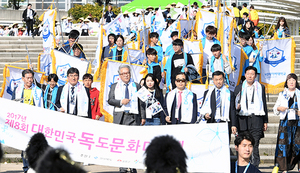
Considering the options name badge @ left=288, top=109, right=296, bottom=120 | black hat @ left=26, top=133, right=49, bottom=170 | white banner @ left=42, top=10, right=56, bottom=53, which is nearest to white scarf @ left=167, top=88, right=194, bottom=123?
name badge @ left=288, top=109, right=296, bottom=120

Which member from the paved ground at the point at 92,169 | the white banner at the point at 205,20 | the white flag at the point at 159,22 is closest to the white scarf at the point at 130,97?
the paved ground at the point at 92,169

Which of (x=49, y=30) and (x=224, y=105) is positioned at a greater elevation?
(x=49, y=30)

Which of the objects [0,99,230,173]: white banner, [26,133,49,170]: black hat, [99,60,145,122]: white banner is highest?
[99,60,145,122]: white banner

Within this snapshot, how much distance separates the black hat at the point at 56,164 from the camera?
281cm

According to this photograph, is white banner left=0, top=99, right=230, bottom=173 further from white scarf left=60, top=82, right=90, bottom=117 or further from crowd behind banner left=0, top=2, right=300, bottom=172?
white scarf left=60, top=82, right=90, bottom=117

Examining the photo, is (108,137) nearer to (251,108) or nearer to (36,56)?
(251,108)

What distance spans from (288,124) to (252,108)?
660 mm

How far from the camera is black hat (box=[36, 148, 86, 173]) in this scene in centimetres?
281

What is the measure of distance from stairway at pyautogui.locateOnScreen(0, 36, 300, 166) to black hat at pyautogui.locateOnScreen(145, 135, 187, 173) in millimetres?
5931

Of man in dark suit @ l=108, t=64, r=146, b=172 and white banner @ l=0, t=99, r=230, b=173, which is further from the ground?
man in dark suit @ l=108, t=64, r=146, b=172

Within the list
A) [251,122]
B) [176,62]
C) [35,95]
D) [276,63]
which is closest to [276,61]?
[276,63]

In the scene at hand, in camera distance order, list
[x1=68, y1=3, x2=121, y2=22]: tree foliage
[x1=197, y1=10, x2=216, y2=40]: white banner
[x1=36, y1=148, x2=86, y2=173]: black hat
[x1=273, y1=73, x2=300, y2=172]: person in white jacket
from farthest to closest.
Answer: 1. [x1=68, y1=3, x2=121, y2=22]: tree foliage
2. [x1=197, y1=10, x2=216, y2=40]: white banner
3. [x1=273, y1=73, x2=300, y2=172]: person in white jacket
4. [x1=36, y1=148, x2=86, y2=173]: black hat

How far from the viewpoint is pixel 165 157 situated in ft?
11.9

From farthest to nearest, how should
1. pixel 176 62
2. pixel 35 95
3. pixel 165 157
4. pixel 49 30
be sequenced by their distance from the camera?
pixel 49 30 < pixel 176 62 < pixel 35 95 < pixel 165 157
